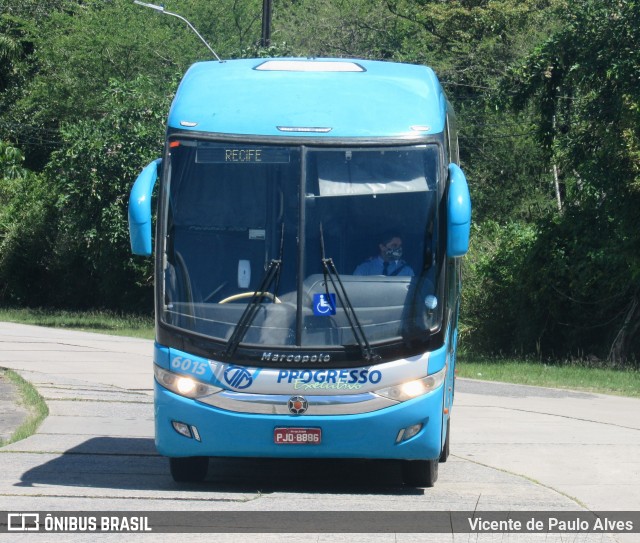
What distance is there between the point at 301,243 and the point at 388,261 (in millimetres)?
687

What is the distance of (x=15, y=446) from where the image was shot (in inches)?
427

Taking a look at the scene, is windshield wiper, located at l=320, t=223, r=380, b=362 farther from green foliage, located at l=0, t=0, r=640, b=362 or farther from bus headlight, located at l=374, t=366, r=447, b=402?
green foliage, located at l=0, t=0, r=640, b=362

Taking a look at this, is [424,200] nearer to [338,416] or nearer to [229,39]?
[338,416]

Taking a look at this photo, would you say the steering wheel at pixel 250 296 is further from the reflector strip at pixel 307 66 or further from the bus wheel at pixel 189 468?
the reflector strip at pixel 307 66

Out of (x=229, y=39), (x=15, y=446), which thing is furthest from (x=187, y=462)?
(x=229, y=39)

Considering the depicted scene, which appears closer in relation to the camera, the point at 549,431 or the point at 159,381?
the point at 159,381

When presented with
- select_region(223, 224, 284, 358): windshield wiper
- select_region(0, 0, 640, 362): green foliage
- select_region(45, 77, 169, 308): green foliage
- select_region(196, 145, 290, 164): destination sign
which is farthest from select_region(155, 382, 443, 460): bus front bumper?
select_region(45, 77, 169, 308): green foliage

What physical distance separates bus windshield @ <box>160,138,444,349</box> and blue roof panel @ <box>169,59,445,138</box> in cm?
17

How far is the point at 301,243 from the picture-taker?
8.54 meters

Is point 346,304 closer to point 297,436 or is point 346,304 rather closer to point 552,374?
point 297,436

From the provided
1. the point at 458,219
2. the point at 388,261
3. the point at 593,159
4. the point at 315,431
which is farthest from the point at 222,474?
the point at 593,159

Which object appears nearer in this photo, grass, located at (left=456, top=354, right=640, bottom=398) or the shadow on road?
the shadow on road

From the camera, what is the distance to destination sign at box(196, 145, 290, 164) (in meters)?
8.70

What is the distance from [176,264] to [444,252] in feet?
6.78
